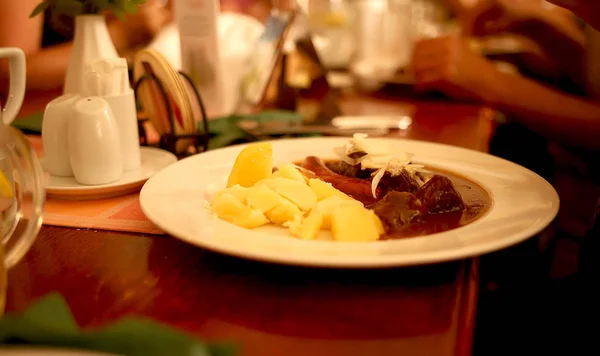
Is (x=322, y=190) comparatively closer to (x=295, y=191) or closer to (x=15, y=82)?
(x=295, y=191)

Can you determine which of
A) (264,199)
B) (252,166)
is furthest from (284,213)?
(252,166)

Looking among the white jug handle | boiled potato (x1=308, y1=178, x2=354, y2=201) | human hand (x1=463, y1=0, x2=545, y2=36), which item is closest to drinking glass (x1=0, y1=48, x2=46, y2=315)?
the white jug handle

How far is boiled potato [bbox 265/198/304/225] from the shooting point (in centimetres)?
77

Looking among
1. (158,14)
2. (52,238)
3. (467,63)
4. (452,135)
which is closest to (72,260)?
(52,238)

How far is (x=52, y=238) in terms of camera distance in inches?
32.3

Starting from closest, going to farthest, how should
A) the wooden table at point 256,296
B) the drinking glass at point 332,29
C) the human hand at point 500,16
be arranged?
the wooden table at point 256,296 → the human hand at point 500,16 → the drinking glass at point 332,29

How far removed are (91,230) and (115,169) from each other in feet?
0.54

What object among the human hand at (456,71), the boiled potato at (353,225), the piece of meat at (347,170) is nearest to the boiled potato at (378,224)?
the boiled potato at (353,225)

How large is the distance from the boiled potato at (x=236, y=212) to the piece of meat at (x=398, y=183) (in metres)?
0.24

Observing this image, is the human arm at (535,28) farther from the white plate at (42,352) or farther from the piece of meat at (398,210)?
the white plate at (42,352)

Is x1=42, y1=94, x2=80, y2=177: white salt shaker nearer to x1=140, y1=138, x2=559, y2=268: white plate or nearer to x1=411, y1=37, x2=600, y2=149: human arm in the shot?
x1=140, y1=138, x2=559, y2=268: white plate

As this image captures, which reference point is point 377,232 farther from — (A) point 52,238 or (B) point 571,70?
(B) point 571,70

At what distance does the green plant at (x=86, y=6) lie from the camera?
1.10 meters

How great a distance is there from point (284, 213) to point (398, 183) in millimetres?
238
